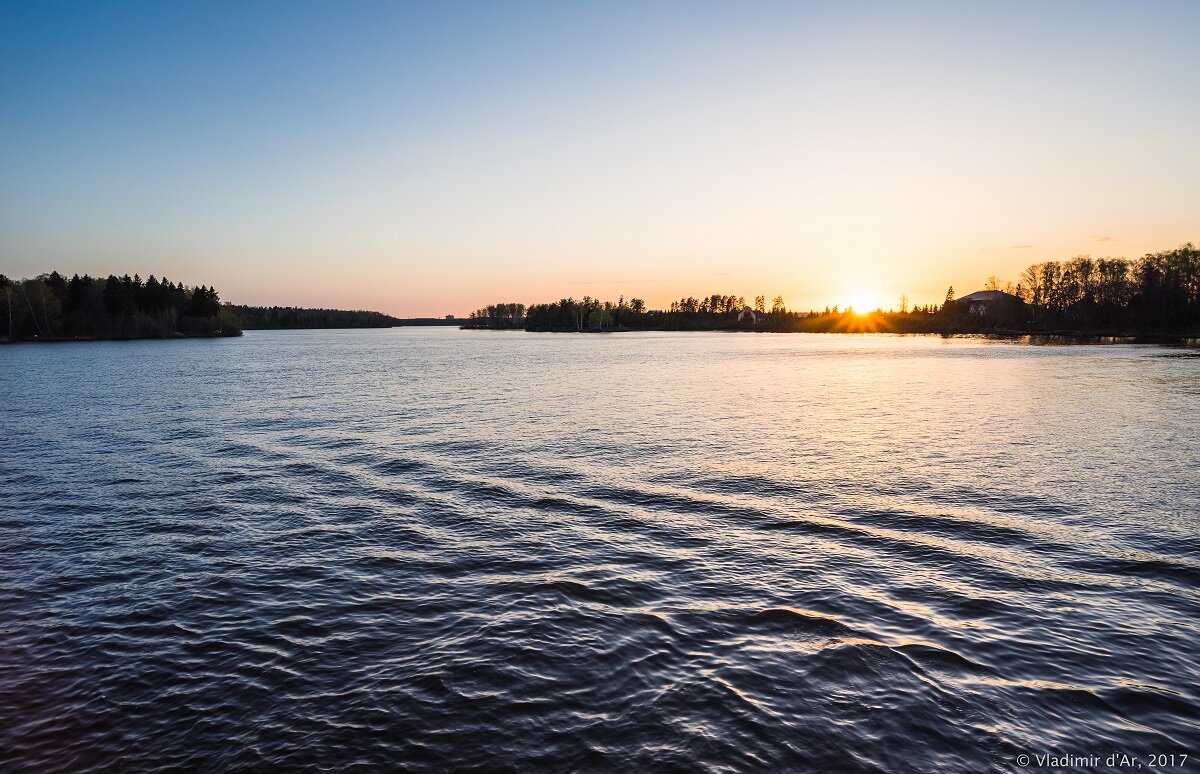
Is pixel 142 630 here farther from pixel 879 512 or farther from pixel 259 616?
pixel 879 512

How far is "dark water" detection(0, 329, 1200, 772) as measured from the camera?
30.1 ft

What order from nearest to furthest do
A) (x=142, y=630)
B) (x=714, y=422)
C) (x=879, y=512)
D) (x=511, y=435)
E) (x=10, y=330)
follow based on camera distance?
(x=142, y=630) < (x=879, y=512) < (x=511, y=435) < (x=714, y=422) < (x=10, y=330)

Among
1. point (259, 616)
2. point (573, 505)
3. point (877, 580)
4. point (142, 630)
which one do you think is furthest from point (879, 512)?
point (142, 630)

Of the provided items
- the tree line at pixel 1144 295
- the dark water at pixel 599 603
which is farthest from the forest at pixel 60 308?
the tree line at pixel 1144 295

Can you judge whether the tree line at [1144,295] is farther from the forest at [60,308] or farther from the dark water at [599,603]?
the forest at [60,308]

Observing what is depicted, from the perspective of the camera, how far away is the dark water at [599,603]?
919 centimetres

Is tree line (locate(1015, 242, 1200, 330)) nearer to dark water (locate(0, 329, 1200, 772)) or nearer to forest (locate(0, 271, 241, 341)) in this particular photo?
dark water (locate(0, 329, 1200, 772))

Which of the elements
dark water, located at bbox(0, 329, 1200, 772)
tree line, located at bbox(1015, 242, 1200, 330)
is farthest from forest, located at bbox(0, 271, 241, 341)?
tree line, located at bbox(1015, 242, 1200, 330)

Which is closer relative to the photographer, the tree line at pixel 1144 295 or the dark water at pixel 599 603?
the dark water at pixel 599 603

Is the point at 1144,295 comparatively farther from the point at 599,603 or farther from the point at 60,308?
the point at 60,308

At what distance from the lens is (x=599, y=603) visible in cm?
1351

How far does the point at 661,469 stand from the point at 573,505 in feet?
19.9

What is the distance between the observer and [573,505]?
69.1 feet

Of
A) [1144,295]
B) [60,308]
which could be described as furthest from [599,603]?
[60,308]
